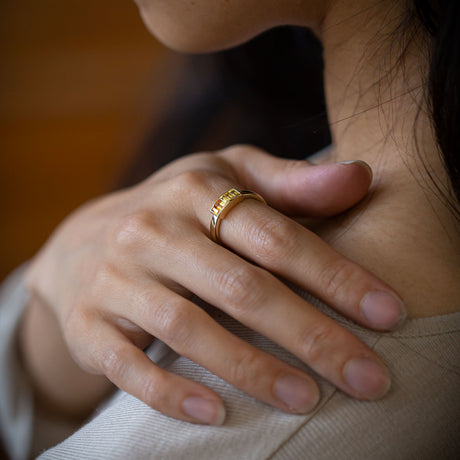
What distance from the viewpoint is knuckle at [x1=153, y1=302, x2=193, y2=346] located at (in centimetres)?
49

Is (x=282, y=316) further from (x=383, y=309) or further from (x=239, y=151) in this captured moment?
(x=239, y=151)

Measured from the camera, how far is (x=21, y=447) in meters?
1.00

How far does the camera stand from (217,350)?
0.47 metres

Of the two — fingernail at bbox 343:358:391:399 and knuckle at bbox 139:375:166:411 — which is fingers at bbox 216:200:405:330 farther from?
knuckle at bbox 139:375:166:411

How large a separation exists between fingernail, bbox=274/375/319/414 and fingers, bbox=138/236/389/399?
0.02 metres

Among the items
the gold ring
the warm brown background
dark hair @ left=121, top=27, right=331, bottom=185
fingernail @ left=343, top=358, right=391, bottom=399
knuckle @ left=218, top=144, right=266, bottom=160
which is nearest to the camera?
fingernail @ left=343, top=358, right=391, bottom=399

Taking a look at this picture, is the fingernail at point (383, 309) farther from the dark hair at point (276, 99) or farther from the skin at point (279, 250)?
the dark hair at point (276, 99)

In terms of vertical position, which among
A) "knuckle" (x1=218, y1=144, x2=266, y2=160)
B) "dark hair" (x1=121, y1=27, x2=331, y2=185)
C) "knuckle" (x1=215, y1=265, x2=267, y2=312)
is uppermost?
"knuckle" (x1=218, y1=144, x2=266, y2=160)

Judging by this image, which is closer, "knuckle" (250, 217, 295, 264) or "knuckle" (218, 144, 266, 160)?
"knuckle" (250, 217, 295, 264)

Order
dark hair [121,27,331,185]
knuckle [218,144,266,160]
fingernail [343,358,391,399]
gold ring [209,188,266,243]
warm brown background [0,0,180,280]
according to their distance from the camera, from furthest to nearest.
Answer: warm brown background [0,0,180,280] < dark hair [121,27,331,185] < knuckle [218,144,266,160] < gold ring [209,188,266,243] < fingernail [343,358,391,399]

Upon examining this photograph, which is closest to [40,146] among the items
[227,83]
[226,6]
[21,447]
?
[227,83]

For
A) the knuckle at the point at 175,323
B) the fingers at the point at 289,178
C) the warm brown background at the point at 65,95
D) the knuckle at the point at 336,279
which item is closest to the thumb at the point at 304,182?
the fingers at the point at 289,178

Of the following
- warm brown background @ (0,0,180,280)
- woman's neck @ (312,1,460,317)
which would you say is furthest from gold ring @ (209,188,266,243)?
warm brown background @ (0,0,180,280)

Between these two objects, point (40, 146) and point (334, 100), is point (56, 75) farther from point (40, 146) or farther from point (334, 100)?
point (334, 100)
